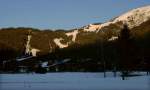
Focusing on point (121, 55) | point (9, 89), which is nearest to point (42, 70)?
point (121, 55)

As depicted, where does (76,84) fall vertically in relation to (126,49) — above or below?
below

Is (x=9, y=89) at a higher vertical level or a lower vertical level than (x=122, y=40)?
lower

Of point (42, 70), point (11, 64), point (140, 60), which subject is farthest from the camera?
point (11, 64)

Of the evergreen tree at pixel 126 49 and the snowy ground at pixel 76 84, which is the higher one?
the evergreen tree at pixel 126 49

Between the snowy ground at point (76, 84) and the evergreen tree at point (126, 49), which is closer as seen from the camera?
the snowy ground at point (76, 84)

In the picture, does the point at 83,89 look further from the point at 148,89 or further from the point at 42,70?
the point at 42,70

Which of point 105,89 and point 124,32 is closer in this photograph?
point 105,89

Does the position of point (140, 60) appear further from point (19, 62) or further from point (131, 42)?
point (19, 62)

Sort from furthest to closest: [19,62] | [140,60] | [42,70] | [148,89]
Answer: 1. [19,62]
2. [140,60]
3. [42,70]
4. [148,89]

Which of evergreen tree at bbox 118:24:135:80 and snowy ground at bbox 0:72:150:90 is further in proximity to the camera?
evergreen tree at bbox 118:24:135:80

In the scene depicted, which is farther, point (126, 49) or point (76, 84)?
point (126, 49)

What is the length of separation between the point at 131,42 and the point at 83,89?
43.6 m

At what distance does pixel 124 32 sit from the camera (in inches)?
2950

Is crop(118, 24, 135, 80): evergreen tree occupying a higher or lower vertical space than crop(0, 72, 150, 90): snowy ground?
higher
